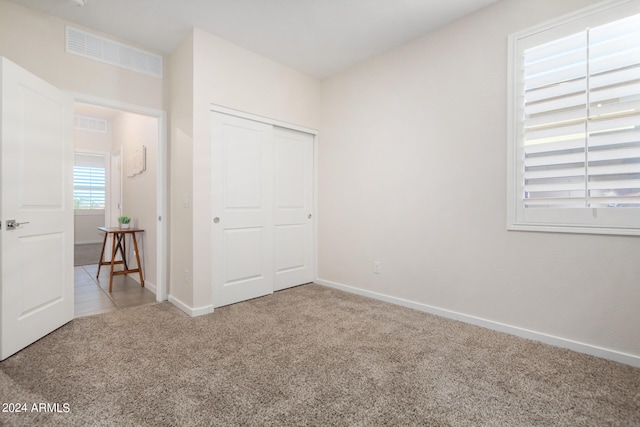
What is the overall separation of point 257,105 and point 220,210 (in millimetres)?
1237

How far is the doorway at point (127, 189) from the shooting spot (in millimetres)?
3246

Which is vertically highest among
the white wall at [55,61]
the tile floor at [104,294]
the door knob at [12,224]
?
the white wall at [55,61]

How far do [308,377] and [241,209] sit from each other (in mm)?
1940

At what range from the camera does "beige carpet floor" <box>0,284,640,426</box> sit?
4.83 ft

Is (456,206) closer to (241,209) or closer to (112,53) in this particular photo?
(241,209)

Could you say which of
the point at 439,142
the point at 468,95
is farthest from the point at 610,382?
the point at 468,95

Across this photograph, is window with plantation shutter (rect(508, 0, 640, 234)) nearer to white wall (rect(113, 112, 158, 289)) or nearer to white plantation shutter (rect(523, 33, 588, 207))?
white plantation shutter (rect(523, 33, 588, 207))

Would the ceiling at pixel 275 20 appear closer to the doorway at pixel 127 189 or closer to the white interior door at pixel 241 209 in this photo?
the doorway at pixel 127 189

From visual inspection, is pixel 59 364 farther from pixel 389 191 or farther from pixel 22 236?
pixel 389 191

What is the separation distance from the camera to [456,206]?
2.71m

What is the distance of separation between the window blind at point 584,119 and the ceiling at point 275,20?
78 centimetres

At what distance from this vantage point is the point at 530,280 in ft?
7.63

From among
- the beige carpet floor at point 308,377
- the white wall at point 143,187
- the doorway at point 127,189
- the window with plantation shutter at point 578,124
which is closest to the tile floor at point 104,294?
the doorway at point 127,189

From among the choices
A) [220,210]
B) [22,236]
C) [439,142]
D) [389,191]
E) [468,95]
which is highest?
[468,95]
